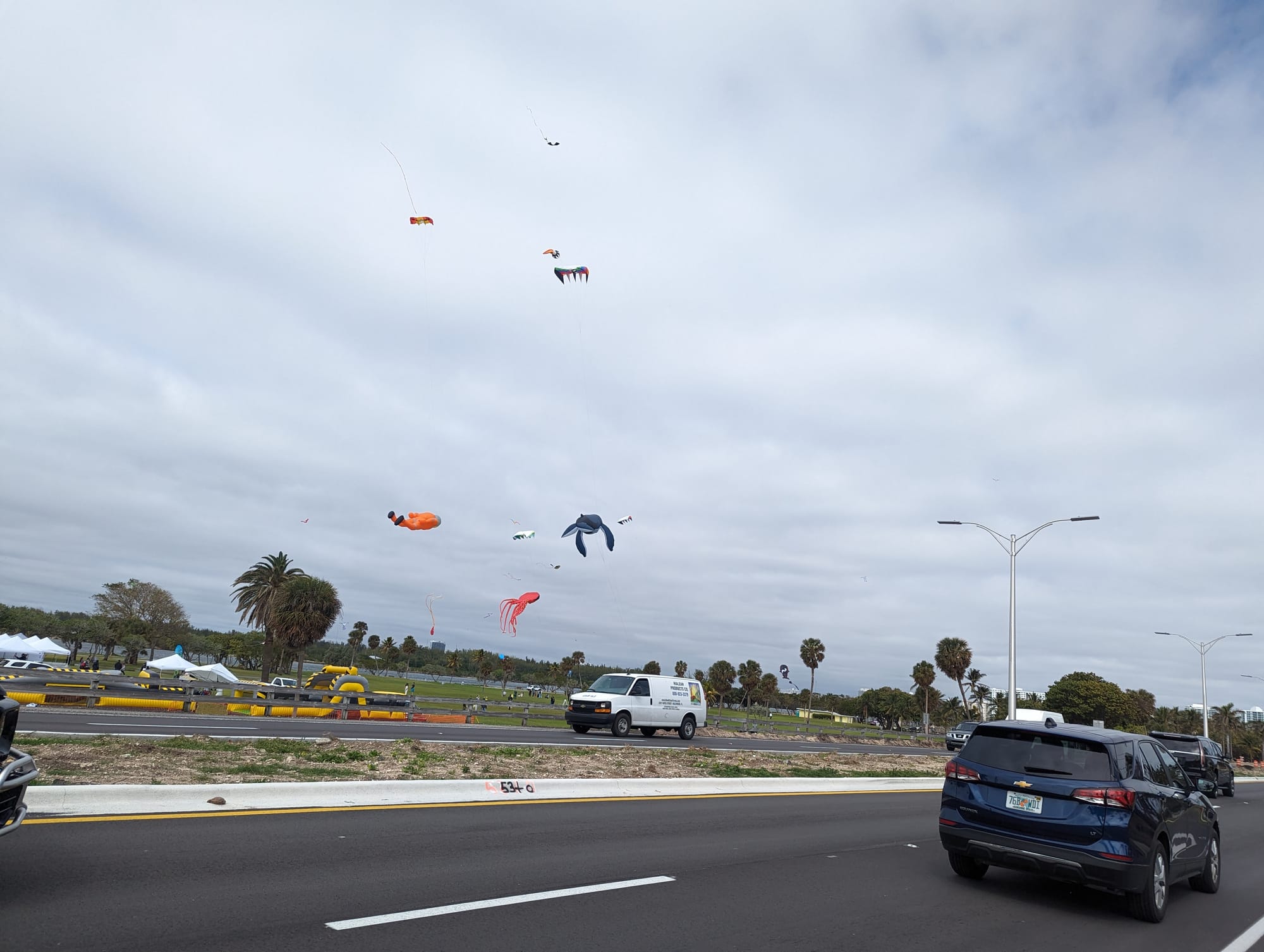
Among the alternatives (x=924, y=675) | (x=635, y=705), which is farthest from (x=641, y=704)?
(x=924, y=675)

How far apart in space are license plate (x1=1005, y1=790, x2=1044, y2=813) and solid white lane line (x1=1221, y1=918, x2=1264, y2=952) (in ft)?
5.76

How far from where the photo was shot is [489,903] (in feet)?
22.6

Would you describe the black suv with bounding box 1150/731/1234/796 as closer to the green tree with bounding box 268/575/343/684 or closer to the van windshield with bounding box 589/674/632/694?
the van windshield with bounding box 589/674/632/694

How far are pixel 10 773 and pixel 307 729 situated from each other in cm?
1834

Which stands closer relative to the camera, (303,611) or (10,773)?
(10,773)

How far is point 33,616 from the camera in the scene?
11031 centimetres

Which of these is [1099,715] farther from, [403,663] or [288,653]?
[403,663]

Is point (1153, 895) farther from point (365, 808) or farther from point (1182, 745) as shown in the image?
point (1182, 745)

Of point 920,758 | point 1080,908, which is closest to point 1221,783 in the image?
point 920,758

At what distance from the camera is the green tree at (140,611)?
267 feet

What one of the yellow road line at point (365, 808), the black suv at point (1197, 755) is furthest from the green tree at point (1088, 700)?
the yellow road line at point (365, 808)

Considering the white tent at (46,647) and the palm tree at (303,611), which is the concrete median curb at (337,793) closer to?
the palm tree at (303,611)

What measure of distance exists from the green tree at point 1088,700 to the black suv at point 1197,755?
6640 cm

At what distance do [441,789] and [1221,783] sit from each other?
94.8 feet
